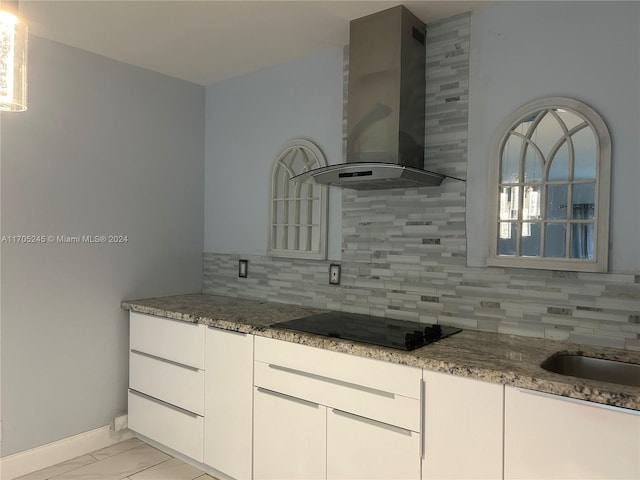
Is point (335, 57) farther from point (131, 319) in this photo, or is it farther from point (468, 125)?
point (131, 319)

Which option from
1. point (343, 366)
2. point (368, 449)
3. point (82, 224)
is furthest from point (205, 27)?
point (368, 449)

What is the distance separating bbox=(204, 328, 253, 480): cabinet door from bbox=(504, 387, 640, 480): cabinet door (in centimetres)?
125

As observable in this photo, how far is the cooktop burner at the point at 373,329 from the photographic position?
1.97 meters

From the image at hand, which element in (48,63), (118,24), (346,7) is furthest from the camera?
(48,63)

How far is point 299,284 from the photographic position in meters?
2.97

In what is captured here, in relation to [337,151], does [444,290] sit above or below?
below

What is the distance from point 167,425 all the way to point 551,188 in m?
2.43

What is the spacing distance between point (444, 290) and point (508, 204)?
1.72 feet

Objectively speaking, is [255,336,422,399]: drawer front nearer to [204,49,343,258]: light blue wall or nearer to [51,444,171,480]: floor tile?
[204,49,343,258]: light blue wall

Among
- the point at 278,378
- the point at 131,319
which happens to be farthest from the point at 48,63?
the point at 278,378

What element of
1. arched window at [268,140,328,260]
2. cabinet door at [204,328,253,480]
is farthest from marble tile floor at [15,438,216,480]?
arched window at [268,140,328,260]

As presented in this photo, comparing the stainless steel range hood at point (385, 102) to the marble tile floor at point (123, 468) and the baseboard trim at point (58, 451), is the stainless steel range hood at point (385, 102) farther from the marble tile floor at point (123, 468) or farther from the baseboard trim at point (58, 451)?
the baseboard trim at point (58, 451)

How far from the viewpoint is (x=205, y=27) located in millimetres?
2549

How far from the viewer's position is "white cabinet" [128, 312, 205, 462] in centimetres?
259
